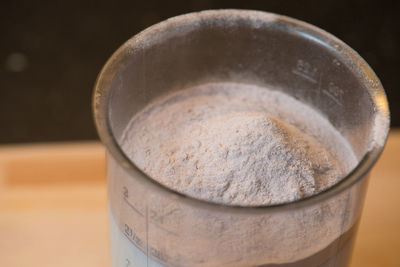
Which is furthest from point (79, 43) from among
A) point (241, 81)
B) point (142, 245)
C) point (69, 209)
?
point (142, 245)

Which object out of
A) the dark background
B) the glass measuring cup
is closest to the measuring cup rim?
the glass measuring cup

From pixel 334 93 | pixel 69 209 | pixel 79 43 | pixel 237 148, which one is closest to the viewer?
pixel 237 148

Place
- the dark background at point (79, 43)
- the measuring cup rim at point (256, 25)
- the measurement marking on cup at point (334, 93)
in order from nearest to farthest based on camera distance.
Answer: the measuring cup rim at point (256, 25), the measurement marking on cup at point (334, 93), the dark background at point (79, 43)

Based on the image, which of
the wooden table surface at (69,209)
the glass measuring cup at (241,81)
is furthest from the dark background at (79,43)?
the glass measuring cup at (241,81)

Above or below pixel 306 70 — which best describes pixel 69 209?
below

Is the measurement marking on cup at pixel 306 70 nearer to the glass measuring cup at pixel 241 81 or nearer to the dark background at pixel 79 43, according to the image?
the glass measuring cup at pixel 241 81

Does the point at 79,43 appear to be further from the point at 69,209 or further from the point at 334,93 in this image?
the point at 334,93
